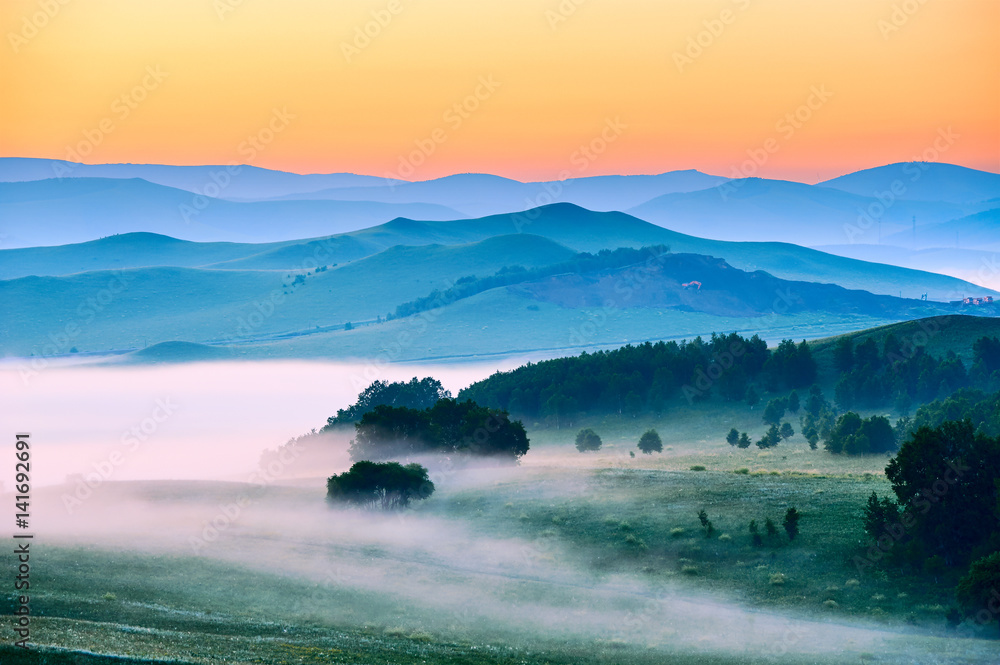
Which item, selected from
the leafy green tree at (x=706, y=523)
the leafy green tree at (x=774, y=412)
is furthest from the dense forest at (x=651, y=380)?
the leafy green tree at (x=706, y=523)

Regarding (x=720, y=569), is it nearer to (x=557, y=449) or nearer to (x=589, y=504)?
(x=589, y=504)

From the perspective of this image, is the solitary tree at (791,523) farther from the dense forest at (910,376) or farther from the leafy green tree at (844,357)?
the leafy green tree at (844,357)

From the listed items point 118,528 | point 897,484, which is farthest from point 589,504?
point 118,528

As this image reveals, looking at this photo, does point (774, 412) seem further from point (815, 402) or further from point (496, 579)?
point (496, 579)

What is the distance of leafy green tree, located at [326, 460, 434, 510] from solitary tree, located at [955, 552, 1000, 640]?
41012 mm

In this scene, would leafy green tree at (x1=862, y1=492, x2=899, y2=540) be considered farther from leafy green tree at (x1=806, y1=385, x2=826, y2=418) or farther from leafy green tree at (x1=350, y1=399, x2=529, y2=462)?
leafy green tree at (x1=806, y1=385, x2=826, y2=418)

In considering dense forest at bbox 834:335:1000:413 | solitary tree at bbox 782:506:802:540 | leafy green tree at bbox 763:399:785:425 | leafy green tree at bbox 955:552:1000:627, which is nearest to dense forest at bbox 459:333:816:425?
leafy green tree at bbox 763:399:785:425

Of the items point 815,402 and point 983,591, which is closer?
point 983,591

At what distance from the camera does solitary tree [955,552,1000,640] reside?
45.5 meters

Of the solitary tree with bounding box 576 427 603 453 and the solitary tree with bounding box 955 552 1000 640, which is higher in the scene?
the solitary tree with bounding box 576 427 603 453

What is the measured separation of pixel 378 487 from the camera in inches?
2970

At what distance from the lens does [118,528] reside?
216 ft

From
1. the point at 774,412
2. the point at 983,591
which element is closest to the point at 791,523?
the point at 983,591

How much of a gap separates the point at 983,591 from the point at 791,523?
1319 centimetres
